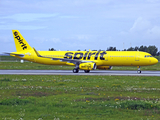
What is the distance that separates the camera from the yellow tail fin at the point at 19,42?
53.7 m

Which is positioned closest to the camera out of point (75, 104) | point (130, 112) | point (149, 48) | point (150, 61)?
point (130, 112)

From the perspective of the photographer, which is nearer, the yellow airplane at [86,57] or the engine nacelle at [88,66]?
the engine nacelle at [88,66]

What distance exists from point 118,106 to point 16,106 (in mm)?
5711

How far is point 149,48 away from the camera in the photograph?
143m

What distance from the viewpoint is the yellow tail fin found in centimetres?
5366

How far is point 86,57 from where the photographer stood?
48.2 meters

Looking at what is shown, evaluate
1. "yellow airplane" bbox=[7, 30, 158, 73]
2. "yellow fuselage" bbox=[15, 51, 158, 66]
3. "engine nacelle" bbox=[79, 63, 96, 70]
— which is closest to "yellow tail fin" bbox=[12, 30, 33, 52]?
"yellow airplane" bbox=[7, 30, 158, 73]

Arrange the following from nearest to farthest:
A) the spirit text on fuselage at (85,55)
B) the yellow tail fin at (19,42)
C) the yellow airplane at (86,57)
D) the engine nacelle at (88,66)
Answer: the engine nacelle at (88,66) → the yellow airplane at (86,57) → the spirit text on fuselage at (85,55) → the yellow tail fin at (19,42)

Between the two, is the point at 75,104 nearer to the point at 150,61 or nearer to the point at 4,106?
the point at 4,106

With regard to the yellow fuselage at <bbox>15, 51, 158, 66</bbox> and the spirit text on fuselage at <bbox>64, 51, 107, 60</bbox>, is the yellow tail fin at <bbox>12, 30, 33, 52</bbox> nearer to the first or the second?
the yellow fuselage at <bbox>15, 51, 158, 66</bbox>

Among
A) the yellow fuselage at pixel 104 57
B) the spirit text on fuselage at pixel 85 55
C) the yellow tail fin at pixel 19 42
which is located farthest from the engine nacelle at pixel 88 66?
the yellow tail fin at pixel 19 42

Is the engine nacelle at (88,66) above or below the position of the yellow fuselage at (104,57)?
below

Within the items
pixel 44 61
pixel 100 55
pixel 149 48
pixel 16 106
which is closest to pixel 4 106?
pixel 16 106

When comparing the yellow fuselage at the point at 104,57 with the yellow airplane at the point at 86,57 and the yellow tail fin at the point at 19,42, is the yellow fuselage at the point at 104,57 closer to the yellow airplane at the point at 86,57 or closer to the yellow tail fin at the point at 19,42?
the yellow airplane at the point at 86,57
